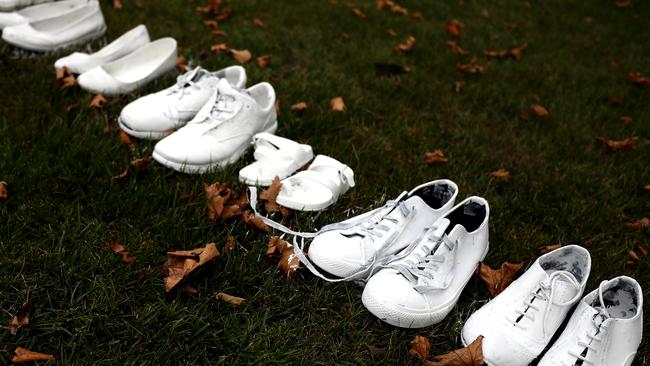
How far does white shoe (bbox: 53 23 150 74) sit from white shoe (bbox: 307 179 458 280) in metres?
1.97

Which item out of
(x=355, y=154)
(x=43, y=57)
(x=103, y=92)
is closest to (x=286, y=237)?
(x=355, y=154)

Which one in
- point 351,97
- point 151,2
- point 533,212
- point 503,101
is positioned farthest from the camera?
point 151,2

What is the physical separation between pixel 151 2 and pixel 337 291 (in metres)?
3.45

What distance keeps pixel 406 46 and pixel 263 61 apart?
132 centimetres

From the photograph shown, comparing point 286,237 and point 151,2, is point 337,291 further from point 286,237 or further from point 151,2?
point 151,2

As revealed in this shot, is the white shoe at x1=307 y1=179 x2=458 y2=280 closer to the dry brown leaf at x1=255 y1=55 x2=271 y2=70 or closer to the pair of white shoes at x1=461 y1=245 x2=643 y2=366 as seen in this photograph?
the pair of white shoes at x1=461 y1=245 x2=643 y2=366

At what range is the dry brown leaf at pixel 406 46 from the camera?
14.4 ft

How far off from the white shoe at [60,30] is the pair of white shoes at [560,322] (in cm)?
300

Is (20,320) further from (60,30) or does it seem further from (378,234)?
(60,30)

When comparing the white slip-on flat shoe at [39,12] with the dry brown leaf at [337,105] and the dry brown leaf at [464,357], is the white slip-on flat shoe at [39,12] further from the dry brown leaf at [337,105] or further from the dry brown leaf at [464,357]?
the dry brown leaf at [464,357]

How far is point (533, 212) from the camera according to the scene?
271 centimetres

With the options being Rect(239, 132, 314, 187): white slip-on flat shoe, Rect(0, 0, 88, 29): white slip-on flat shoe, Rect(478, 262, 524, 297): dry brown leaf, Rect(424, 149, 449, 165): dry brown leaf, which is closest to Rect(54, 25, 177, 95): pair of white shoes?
Rect(0, 0, 88, 29): white slip-on flat shoe

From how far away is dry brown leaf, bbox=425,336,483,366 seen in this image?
5.61ft

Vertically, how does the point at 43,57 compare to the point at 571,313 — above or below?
above
